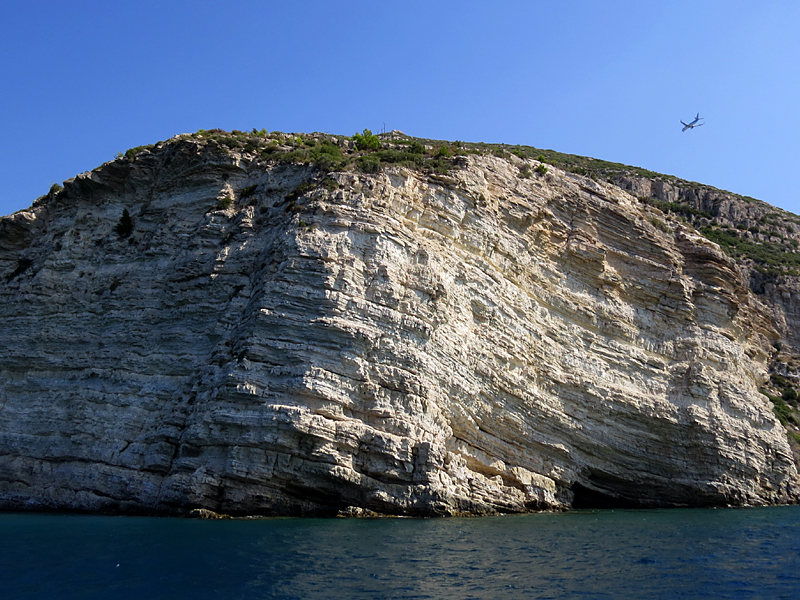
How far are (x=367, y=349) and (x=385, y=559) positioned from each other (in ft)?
31.5

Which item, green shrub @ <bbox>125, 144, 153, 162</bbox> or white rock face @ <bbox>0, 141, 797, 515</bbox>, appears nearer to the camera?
white rock face @ <bbox>0, 141, 797, 515</bbox>

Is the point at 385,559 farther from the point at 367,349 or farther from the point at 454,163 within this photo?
the point at 454,163

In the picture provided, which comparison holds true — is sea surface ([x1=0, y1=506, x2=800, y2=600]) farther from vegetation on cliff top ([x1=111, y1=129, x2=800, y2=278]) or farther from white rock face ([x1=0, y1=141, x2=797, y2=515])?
vegetation on cliff top ([x1=111, y1=129, x2=800, y2=278])

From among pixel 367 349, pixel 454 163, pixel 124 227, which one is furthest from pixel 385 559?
pixel 124 227

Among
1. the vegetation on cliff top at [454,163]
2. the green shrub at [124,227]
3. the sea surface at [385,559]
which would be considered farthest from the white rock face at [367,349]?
the sea surface at [385,559]

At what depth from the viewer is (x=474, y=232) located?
2934 centimetres

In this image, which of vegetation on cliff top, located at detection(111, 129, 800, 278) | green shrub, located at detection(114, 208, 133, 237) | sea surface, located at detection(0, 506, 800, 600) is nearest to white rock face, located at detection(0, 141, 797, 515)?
green shrub, located at detection(114, 208, 133, 237)

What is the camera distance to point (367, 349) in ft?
77.8

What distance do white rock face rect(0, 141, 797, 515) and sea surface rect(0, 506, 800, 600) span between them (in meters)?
2.53

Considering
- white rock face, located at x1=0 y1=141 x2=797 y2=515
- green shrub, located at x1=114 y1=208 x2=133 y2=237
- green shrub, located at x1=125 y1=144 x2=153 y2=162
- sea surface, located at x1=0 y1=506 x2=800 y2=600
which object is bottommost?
sea surface, located at x1=0 y1=506 x2=800 y2=600

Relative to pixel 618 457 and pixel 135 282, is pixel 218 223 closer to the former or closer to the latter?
pixel 135 282

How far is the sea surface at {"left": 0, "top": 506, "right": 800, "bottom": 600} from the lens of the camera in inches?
507

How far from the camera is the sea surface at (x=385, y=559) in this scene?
42.3ft

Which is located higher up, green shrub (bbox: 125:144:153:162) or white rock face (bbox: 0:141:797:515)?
green shrub (bbox: 125:144:153:162)
